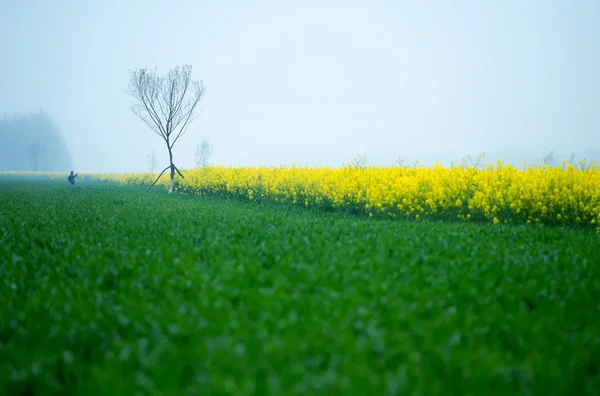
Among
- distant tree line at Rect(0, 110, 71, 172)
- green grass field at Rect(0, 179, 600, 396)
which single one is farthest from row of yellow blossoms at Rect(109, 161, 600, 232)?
distant tree line at Rect(0, 110, 71, 172)

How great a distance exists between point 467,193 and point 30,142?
197817mm

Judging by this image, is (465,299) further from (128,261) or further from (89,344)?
(128,261)

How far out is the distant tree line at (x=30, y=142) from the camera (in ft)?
557

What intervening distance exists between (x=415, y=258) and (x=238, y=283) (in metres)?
2.94

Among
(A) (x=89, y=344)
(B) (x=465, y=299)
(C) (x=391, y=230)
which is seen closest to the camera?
(A) (x=89, y=344)

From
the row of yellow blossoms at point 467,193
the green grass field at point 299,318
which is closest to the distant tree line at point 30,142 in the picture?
the row of yellow blossoms at point 467,193

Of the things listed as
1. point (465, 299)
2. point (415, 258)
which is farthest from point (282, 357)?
point (415, 258)

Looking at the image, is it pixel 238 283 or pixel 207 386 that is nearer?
pixel 207 386

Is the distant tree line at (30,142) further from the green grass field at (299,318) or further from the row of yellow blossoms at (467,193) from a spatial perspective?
the green grass field at (299,318)

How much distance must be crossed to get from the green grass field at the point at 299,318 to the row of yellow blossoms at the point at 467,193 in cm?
423

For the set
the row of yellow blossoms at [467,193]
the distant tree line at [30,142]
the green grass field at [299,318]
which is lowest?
the green grass field at [299,318]

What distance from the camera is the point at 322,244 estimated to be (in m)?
8.04

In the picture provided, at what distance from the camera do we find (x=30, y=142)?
175125mm

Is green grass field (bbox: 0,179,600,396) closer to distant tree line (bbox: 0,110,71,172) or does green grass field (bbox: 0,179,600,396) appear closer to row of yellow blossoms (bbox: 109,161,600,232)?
row of yellow blossoms (bbox: 109,161,600,232)
